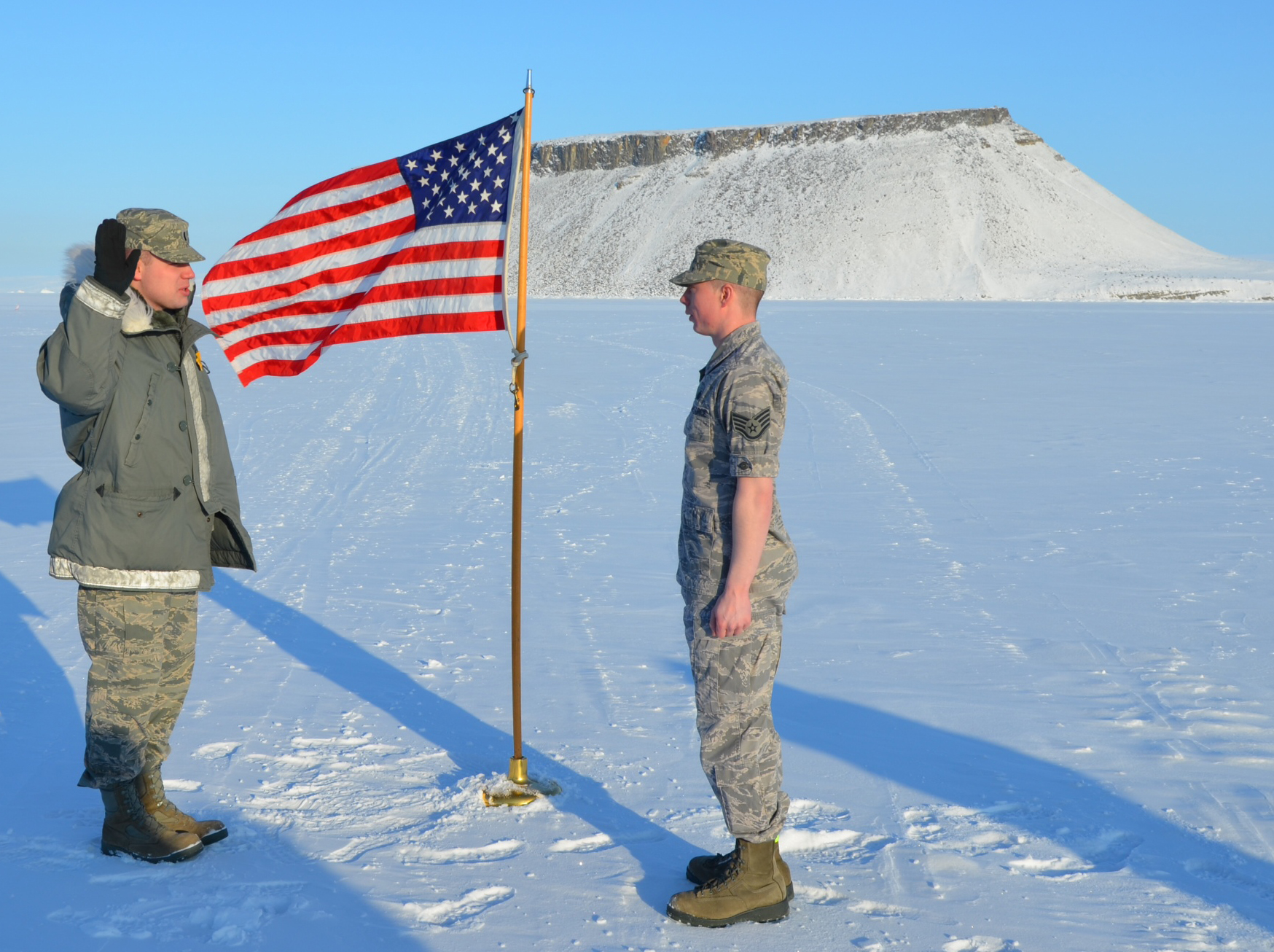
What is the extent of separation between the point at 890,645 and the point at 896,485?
14.4ft

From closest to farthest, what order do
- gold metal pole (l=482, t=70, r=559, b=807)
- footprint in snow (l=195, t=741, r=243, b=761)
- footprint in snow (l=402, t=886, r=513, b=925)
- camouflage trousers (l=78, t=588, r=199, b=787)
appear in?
footprint in snow (l=402, t=886, r=513, b=925) → camouflage trousers (l=78, t=588, r=199, b=787) → gold metal pole (l=482, t=70, r=559, b=807) → footprint in snow (l=195, t=741, r=243, b=761)

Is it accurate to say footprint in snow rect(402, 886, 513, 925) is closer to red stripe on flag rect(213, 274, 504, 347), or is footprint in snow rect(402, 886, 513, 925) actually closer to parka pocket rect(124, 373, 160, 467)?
parka pocket rect(124, 373, 160, 467)

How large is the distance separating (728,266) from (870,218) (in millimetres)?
107836

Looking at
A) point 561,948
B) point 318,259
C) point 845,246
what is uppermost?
point 845,246

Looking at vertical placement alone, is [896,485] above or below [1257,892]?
above

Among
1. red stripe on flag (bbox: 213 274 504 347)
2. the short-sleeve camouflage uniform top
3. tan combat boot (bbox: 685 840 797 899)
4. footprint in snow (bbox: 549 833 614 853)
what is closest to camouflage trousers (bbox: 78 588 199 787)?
red stripe on flag (bbox: 213 274 504 347)

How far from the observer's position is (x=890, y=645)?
220 inches

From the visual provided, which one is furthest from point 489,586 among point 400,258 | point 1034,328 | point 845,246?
point 845,246

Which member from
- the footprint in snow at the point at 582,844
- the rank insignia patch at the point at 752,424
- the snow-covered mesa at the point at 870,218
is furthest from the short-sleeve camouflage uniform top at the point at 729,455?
the snow-covered mesa at the point at 870,218

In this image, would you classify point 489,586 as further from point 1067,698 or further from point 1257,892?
point 1257,892

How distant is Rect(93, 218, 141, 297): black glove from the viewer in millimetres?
2906

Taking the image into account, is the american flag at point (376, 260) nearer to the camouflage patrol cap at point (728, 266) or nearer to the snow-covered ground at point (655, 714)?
the camouflage patrol cap at point (728, 266)

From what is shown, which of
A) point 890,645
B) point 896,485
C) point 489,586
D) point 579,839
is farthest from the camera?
point 896,485

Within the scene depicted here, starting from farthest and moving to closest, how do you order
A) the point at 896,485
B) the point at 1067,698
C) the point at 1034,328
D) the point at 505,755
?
the point at 1034,328
the point at 896,485
the point at 1067,698
the point at 505,755
